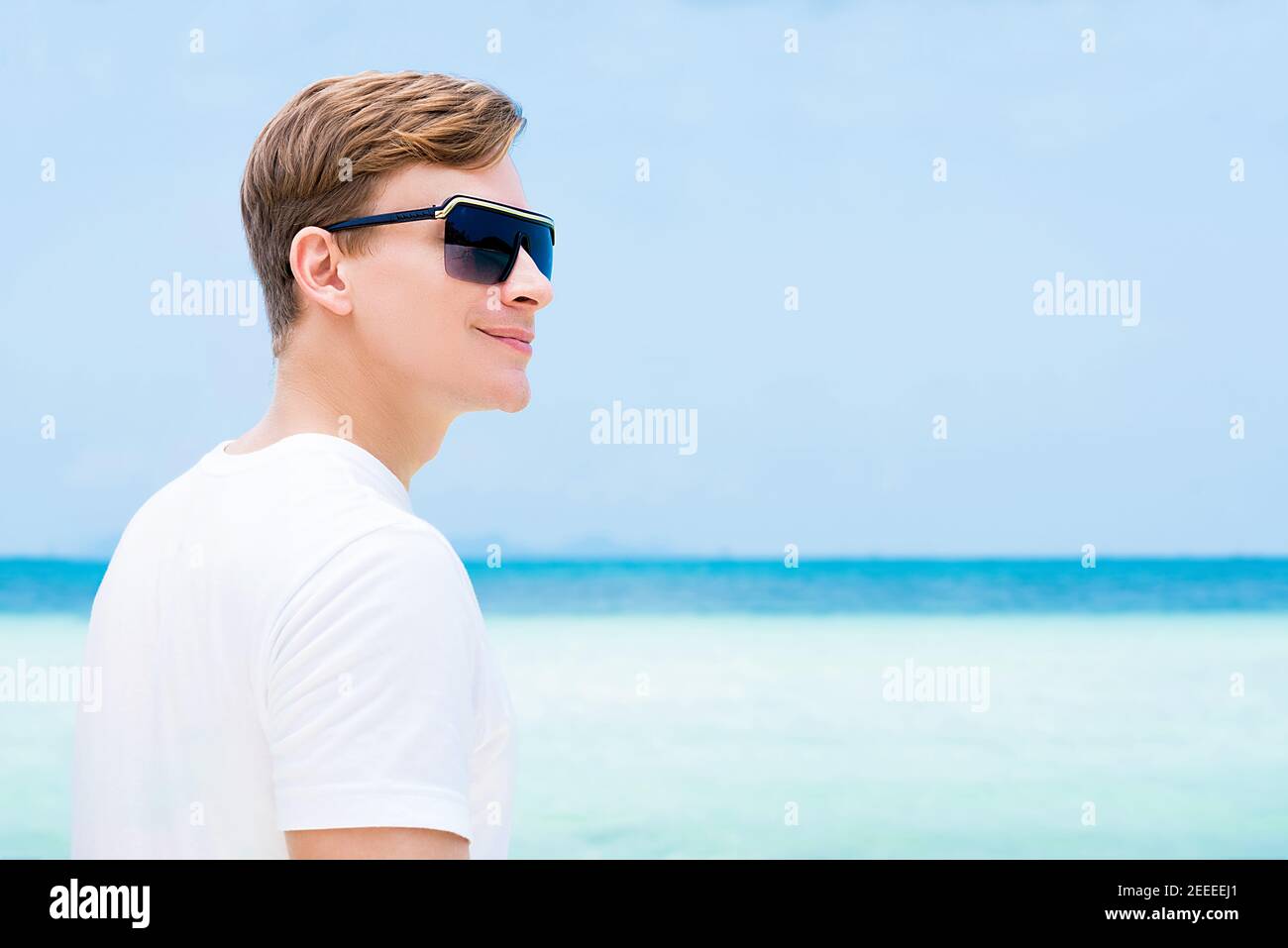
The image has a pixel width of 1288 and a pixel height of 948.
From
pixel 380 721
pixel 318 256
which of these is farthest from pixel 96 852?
pixel 318 256

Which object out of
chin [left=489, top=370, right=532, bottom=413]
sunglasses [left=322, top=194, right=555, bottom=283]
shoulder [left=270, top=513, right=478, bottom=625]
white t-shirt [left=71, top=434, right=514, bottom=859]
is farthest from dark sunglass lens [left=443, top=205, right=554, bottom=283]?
shoulder [left=270, top=513, right=478, bottom=625]

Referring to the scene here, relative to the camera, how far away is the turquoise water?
720 cm

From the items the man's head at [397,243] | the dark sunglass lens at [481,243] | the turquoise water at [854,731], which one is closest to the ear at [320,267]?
the man's head at [397,243]

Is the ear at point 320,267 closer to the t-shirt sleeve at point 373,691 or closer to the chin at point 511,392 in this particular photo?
the chin at point 511,392

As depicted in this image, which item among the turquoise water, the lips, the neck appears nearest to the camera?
the neck

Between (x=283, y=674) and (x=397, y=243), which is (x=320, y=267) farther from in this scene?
(x=283, y=674)

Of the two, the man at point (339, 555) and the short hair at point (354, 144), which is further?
the short hair at point (354, 144)

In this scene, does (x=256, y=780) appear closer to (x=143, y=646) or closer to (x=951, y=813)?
(x=143, y=646)

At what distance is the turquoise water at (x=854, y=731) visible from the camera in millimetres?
7199

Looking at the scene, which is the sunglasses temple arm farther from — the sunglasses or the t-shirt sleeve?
the t-shirt sleeve

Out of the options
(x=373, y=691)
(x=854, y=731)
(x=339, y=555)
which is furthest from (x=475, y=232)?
(x=854, y=731)

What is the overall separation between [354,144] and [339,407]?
35 cm
